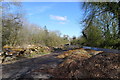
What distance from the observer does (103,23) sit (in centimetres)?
1109

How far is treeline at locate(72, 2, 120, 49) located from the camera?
9.75 metres

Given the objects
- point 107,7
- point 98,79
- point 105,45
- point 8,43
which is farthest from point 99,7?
point 8,43

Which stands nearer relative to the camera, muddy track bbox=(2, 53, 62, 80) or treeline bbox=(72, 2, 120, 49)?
muddy track bbox=(2, 53, 62, 80)

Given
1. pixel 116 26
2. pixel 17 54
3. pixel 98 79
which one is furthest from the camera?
pixel 116 26

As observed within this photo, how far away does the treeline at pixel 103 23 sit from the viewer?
9.75 metres

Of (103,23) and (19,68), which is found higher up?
(103,23)

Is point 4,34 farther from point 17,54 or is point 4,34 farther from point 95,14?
point 95,14

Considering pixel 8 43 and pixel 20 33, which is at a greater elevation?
pixel 20 33

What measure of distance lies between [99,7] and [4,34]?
9.99 meters

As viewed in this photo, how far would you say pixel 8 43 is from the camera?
11.7 meters

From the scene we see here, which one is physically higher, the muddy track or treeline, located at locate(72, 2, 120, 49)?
treeline, located at locate(72, 2, 120, 49)

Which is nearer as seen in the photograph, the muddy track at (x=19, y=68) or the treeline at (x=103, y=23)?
the muddy track at (x=19, y=68)

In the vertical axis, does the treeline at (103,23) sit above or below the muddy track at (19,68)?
above

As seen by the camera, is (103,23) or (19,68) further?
(103,23)
